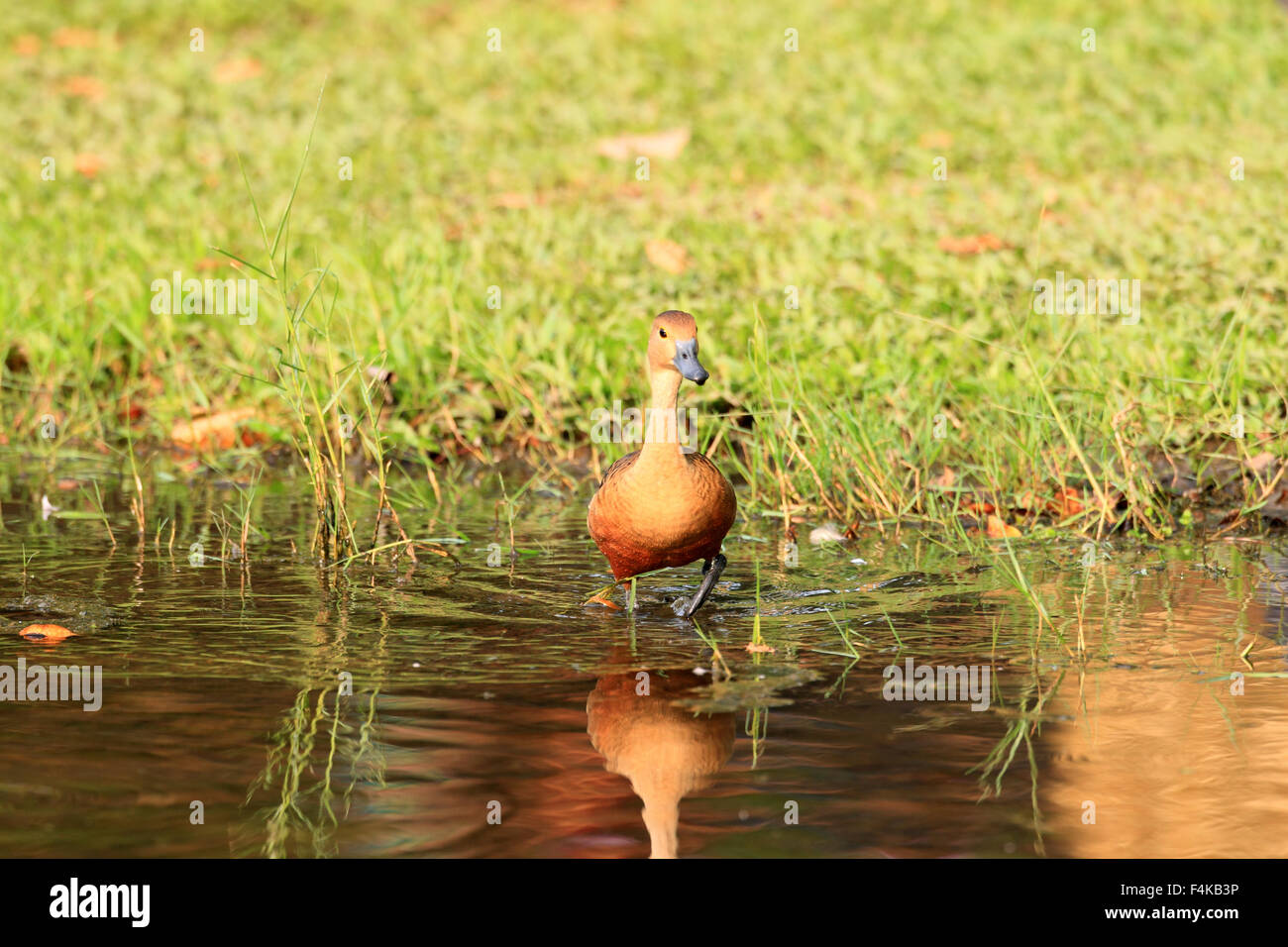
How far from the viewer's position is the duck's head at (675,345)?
5.20m

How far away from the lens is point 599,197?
10781 mm

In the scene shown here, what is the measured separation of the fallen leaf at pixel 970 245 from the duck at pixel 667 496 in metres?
4.16

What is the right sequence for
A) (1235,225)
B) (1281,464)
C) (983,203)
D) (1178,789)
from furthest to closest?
(983,203) → (1235,225) → (1281,464) → (1178,789)

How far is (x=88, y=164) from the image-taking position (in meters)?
11.6

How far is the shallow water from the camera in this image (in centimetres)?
362

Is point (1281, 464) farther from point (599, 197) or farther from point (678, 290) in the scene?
point (599, 197)

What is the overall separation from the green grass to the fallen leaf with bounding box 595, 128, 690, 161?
11 cm

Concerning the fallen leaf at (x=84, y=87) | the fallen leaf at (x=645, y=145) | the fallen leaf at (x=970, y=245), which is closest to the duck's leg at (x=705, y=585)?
the fallen leaf at (x=970, y=245)

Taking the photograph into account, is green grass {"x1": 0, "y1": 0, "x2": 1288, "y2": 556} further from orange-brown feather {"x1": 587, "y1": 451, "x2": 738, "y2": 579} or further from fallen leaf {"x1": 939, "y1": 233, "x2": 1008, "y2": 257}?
orange-brown feather {"x1": 587, "y1": 451, "x2": 738, "y2": 579}

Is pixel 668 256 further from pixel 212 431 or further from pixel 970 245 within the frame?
pixel 212 431

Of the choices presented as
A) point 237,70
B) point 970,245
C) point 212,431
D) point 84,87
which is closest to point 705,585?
point 212,431

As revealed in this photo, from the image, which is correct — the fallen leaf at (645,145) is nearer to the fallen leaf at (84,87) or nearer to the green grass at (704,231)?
the green grass at (704,231)
